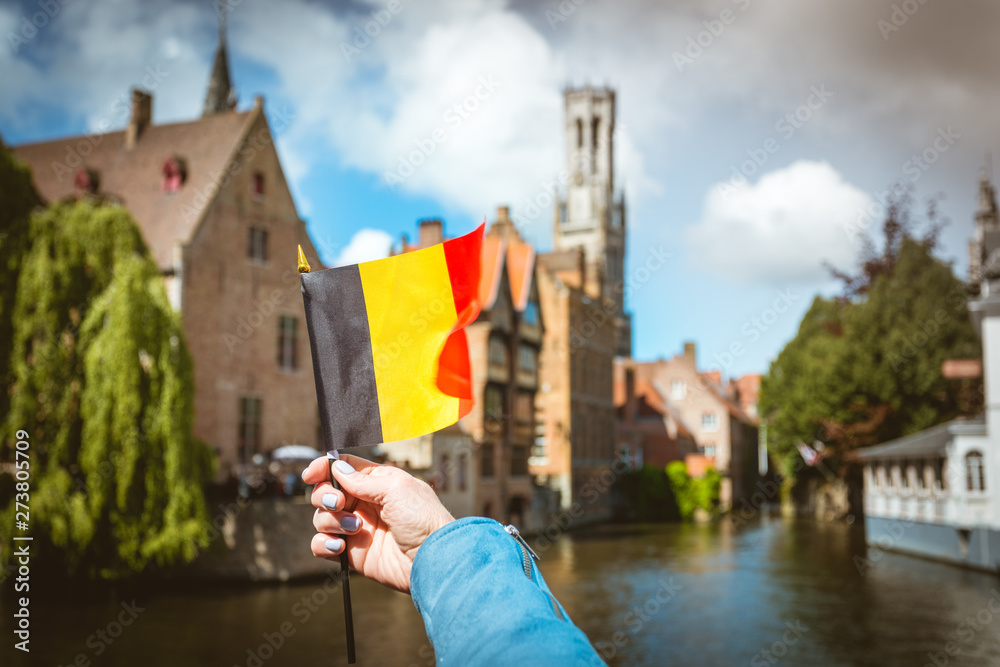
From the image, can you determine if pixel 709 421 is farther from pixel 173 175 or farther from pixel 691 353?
pixel 173 175

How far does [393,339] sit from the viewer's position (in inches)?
103

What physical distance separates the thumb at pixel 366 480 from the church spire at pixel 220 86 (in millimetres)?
53377

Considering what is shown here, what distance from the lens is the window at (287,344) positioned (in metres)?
28.0

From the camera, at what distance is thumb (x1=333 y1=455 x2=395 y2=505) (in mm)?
2275

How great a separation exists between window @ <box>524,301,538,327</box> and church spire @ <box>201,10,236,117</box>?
25.1 metres

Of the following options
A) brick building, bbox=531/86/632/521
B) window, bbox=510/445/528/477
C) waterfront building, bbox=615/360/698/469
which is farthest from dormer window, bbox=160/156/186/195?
waterfront building, bbox=615/360/698/469

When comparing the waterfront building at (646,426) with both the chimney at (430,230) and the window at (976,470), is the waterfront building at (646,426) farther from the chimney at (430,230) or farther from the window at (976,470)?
the window at (976,470)

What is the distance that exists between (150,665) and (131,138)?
834 inches

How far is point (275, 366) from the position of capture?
27.6m

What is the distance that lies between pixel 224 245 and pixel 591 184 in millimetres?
93694

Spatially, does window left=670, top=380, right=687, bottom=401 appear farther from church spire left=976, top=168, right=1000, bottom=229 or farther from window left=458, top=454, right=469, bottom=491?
window left=458, top=454, right=469, bottom=491

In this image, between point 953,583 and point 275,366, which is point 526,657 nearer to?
point 953,583

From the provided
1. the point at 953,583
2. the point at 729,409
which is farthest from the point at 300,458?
Result: the point at 729,409

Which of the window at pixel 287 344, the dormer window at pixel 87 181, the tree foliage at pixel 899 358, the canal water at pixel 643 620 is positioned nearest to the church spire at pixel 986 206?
the tree foliage at pixel 899 358
